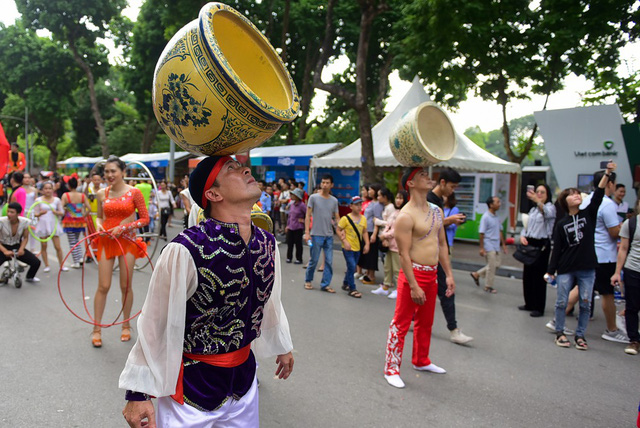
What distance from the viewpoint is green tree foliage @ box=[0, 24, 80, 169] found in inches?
1115

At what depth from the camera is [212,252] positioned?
183 cm

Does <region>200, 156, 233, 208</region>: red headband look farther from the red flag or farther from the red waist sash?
the red flag

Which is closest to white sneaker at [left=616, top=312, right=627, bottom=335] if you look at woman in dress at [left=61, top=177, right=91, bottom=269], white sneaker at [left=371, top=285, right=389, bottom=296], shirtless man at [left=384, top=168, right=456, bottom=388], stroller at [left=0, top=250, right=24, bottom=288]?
shirtless man at [left=384, top=168, right=456, bottom=388]

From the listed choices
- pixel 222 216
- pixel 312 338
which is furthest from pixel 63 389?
pixel 222 216

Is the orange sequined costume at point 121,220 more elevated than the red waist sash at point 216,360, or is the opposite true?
the orange sequined costume at point 121,220

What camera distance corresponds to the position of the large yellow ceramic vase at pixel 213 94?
1.57 metres

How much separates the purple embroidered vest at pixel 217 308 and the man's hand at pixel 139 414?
0.50 ft

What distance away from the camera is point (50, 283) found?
7562 mm

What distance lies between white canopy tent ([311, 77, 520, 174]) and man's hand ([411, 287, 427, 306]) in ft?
30.3

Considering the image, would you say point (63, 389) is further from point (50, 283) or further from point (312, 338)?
point (50, 283)

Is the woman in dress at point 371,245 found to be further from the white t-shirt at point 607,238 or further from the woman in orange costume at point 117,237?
the woman in orange costume at point 117,237

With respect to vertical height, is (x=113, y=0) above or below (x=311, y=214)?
above

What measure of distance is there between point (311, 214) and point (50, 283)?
4402 mm

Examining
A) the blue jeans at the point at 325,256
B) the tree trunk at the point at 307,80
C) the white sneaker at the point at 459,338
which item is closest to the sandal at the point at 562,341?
the white sneaker at the point at 459,338
